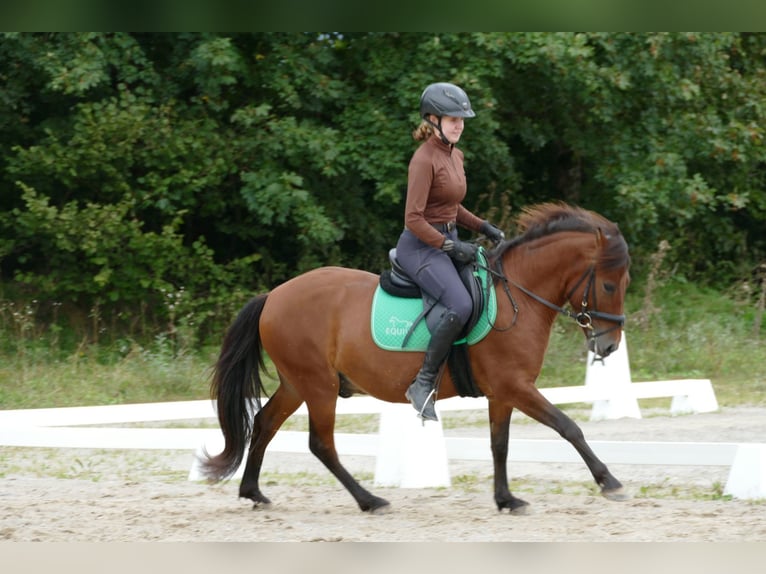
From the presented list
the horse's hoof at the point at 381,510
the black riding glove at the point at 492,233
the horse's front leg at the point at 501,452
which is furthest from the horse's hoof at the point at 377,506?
the black riding glove at the point at 492,233

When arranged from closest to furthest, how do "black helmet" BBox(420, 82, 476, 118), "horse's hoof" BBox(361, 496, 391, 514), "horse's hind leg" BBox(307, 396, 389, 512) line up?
"black helmet" BBox(420, 82, 476, 118) < "horse's hoof" BBox(361, 496, 391, 514) < "horse's hind leg" BBox(307, 396, 389, 512)

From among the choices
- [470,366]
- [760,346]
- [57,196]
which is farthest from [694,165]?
[470,366]

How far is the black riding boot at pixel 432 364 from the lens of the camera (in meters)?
5.99

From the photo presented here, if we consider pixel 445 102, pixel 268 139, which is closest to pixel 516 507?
pixel 445 102

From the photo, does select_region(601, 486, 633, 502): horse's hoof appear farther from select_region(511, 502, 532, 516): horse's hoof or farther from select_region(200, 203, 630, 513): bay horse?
select_region(511, 502, 532, 516): horse's hoof

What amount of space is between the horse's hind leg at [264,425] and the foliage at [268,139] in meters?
6.69

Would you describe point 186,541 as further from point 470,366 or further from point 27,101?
point 27,101

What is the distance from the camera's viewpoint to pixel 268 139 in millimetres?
13961

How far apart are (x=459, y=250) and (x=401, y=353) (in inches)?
28.7

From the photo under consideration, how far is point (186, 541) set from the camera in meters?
5.36

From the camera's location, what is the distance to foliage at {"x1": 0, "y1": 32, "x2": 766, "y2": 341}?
537 inches

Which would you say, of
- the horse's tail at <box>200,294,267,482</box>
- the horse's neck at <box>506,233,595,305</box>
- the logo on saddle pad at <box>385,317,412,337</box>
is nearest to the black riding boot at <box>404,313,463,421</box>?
the logo on saddle pad at <box>385,317,412,337</box>

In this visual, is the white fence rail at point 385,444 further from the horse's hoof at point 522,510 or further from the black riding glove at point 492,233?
the black riding glove at point 492,233

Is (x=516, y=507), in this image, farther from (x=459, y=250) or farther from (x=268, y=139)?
(x=268, y=139)
